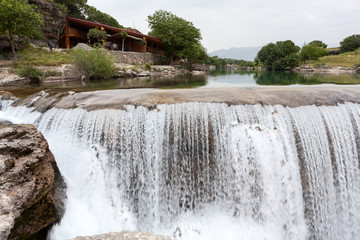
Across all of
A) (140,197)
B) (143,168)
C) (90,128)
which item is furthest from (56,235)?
(90,128)

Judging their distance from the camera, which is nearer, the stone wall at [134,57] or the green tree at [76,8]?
the stone wall at [134,57]

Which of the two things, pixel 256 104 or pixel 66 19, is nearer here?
pixel 256 104

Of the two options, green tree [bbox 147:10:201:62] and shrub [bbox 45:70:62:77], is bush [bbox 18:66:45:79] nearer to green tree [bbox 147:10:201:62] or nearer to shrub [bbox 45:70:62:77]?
shrub [bbox 45:70:62:77]

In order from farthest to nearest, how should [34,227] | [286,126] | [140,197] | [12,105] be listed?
[12,105], [286,126], [140,197], [34,227]

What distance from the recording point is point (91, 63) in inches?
680

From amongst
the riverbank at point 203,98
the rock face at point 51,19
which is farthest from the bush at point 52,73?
the rock face at point 51,19

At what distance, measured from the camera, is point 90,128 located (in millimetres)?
5453

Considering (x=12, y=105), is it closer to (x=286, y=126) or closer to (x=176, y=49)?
(x=286, y=126)

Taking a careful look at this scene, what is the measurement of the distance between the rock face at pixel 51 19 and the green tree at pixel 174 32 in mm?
13889

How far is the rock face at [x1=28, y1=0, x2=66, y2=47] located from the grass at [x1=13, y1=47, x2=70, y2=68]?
19.7 ft

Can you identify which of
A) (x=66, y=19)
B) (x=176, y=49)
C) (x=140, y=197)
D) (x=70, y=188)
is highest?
(x=66, y=19)

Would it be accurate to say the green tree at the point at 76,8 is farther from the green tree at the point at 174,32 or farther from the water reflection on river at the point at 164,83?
the water reflection on river at the point at 164,83

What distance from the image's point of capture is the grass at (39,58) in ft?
58.2

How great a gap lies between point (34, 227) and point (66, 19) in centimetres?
3344
